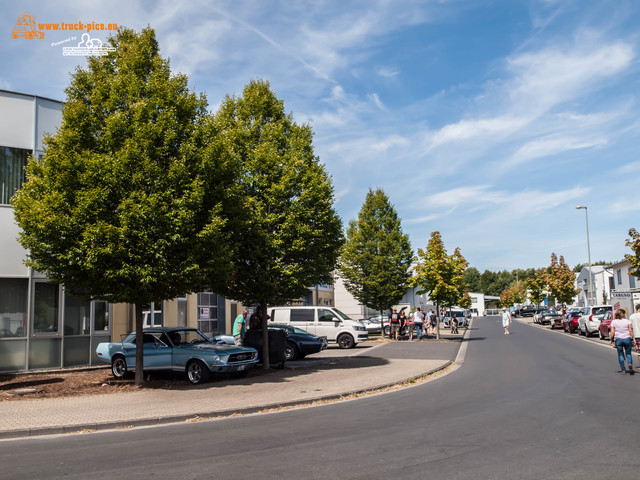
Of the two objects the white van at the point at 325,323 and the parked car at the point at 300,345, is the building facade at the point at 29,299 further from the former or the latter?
the white van at the point at 325,323

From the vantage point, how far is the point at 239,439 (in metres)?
7.43

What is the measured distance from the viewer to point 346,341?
84.4ft

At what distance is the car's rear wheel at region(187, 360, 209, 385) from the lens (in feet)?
44.9

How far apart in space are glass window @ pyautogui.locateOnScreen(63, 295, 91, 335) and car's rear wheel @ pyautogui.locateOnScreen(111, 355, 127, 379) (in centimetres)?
296

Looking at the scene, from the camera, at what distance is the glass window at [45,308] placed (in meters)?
16.7

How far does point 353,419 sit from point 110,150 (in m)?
8.42

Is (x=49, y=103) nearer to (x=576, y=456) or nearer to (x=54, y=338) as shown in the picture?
(x=54, y=338)

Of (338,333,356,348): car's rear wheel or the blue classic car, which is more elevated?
the blue classic car

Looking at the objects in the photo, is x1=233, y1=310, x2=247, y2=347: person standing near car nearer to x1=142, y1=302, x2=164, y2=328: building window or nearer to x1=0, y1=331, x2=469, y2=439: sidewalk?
x1=0, y1=331, x2=469, y2=439: sidewalk

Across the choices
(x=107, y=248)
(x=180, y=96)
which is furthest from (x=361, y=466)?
(x=180, y=96)

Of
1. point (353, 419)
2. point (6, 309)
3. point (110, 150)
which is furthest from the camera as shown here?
point (6, 309)

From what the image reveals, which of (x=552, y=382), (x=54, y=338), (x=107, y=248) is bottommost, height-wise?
(x=552, y=382)

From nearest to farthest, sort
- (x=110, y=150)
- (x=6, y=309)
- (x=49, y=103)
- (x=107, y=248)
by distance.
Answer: (x=107, y=248), (x=110, y=150), (x=6, y=309), (x=49, y=103)

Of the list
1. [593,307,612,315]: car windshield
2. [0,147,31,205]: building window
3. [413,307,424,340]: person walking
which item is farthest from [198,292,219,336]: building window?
[593,307,612,315]: car windshield
